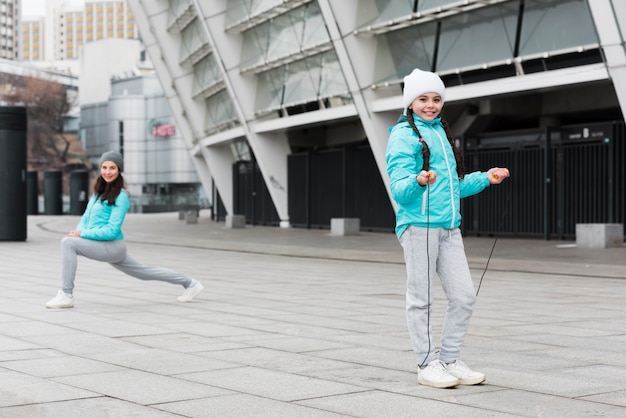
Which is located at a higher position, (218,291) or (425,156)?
(425,156)

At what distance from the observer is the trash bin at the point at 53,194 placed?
6219cm

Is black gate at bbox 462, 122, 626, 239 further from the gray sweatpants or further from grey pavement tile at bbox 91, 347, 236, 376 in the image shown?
the gray sweatpants

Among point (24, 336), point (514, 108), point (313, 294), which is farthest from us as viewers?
point (514, 108)

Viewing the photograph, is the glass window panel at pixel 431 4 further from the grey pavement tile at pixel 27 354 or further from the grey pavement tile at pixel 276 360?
the grey pavement tile at pixel 27 354

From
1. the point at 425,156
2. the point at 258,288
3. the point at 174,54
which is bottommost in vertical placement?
the point at 258,288

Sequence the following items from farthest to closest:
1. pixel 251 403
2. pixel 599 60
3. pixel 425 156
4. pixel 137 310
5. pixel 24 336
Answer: pixel 599 60
pixel 137 310
pixel 24 336
pixel 425 156
pixel 251 403

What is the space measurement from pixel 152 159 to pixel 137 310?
296 feet

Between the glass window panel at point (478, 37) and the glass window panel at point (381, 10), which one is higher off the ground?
the glass window panel at point (381, 10)

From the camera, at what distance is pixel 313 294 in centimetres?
1292

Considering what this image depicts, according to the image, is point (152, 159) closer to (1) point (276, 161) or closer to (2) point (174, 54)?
(2) point (174, 54)

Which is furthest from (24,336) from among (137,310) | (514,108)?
(514,108)

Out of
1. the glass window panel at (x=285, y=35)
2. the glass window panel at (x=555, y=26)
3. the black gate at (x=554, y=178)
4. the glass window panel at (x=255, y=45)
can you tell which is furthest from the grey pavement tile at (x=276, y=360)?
the glass window panel at (x=255, y=45)

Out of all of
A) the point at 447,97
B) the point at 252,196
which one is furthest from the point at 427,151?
the point at 252,196

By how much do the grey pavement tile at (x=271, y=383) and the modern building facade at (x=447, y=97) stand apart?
630 inches
